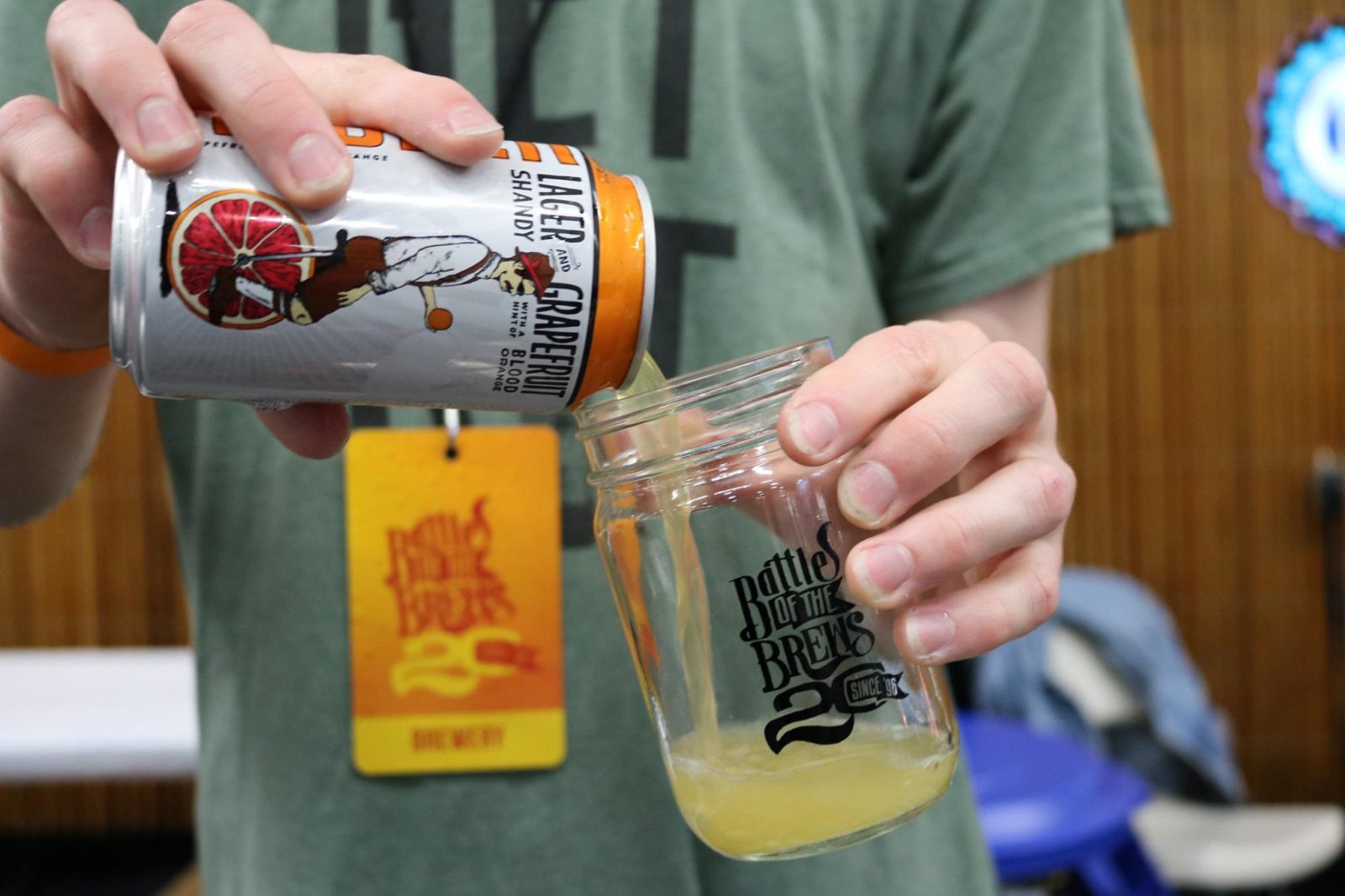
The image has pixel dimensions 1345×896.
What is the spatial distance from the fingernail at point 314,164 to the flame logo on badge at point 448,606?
0.31 m

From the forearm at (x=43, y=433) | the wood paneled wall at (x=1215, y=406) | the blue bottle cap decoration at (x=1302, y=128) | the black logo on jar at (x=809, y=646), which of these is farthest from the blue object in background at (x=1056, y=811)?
the blue bottle cap decoration at (x=1302, y=128)

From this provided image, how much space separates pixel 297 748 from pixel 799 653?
368mm

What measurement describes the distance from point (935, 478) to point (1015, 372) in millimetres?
69

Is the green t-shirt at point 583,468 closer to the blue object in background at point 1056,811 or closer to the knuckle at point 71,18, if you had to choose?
the knuckle at point 71,18

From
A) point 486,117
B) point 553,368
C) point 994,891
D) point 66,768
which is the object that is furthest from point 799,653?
point 66,768

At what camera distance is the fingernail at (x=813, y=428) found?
0.52 m

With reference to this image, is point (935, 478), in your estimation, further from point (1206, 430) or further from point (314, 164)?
point (1206, 430)

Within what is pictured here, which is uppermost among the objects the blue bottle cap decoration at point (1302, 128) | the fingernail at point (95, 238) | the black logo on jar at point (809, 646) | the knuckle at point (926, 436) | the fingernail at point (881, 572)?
the blue bottle cap decoration at point (1302, 128)

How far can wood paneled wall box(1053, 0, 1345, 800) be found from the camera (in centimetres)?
326

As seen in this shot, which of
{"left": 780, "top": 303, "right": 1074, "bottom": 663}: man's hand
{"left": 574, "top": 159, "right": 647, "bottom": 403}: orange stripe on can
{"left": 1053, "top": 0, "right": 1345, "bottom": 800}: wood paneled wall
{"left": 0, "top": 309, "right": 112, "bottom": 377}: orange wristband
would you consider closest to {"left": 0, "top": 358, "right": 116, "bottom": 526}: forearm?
{"left": 0, "top": 309, "right": 112, "bottom": 377}: orange wristband

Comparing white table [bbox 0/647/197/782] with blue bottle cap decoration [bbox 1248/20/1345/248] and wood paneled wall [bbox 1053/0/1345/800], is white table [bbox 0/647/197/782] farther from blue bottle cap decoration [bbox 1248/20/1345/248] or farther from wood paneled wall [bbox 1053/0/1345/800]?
blue bottle cap decoration [bbox 1248/20/1345/248]

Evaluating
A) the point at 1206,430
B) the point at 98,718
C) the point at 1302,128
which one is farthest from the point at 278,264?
the point at 1302,128

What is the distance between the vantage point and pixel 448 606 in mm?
757

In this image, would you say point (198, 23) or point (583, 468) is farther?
point (583, 468)
